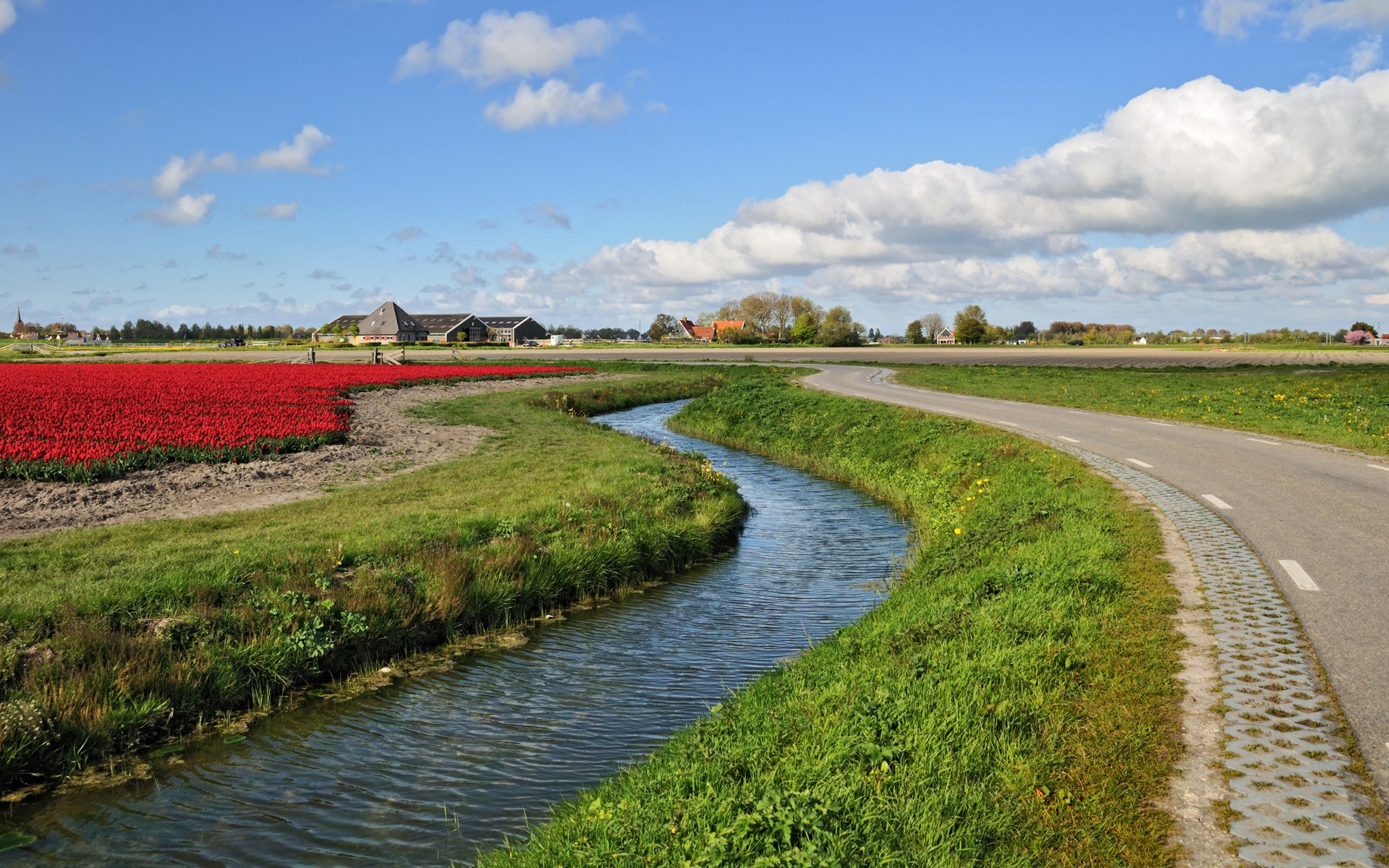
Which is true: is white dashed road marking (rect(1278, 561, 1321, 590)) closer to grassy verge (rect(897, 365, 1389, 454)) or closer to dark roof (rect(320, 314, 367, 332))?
grassy verge (rect(897, 365, 1389, 454))

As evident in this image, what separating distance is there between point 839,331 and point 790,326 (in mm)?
17094

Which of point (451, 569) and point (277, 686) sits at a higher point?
point (451, 569)

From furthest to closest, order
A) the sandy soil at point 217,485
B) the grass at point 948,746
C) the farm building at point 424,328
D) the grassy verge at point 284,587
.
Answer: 1. the farm building at point 424,328
2. the sandy soil at point 217,485
3. the grassy verge at point 284,587
4. the grass at point 948,746

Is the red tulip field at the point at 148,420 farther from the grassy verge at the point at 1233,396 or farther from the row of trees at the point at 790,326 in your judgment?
the row of trees at the point at 790,326

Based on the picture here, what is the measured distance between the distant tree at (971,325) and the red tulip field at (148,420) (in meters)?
140

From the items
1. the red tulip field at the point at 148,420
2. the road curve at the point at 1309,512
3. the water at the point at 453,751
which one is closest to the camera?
the water at the point at 453,751

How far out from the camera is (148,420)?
20.3 meters

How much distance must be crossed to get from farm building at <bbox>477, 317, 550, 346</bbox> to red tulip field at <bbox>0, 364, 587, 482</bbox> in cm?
13086

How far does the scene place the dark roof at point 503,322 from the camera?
171375 millimetres

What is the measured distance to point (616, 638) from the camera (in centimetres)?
1060

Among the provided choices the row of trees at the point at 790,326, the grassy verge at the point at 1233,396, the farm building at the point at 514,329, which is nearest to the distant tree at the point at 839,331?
the row of trees at the point at 790,326

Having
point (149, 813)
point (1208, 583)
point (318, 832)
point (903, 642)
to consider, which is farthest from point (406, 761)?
point (1208, 583)

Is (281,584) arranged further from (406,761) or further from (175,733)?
(406,761)

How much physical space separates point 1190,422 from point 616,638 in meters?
20.8
